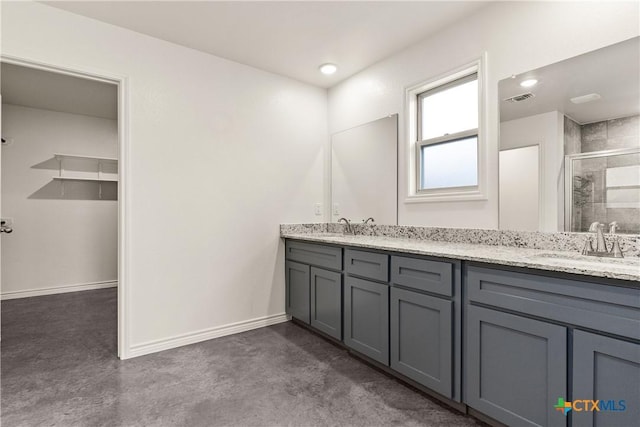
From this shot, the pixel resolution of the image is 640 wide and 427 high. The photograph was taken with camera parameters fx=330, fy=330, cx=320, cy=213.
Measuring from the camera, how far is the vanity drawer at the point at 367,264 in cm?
219

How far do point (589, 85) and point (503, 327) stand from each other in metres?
1.41

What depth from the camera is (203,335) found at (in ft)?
9.41

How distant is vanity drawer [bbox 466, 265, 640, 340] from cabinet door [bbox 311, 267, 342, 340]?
1140 mm

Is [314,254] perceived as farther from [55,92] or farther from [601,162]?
[55,92]

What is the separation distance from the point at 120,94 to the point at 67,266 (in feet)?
10.8

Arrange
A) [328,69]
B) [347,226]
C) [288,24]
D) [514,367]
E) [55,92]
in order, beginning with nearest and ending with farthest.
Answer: [514,367] < [288,24] < [328,69] < [347,226] < [55,92]

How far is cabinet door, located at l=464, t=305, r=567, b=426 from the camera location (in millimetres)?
1386

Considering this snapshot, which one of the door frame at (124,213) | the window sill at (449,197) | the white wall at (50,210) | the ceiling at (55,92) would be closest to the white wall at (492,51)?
the window sill at (449,197)

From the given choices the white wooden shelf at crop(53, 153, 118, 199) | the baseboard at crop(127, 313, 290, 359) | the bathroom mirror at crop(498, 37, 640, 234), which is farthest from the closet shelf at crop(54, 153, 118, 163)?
the bathroom mirror at crop(498, 37, 640, 234)

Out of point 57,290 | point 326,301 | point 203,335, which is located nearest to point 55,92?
point 57,290

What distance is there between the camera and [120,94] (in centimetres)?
252

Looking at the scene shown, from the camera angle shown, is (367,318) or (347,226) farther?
(347,226)

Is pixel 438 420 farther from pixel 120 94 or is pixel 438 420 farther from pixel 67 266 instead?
pixel 67 266
